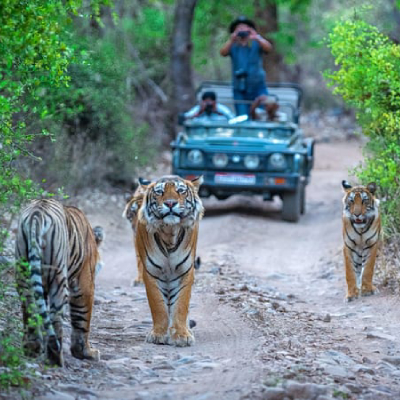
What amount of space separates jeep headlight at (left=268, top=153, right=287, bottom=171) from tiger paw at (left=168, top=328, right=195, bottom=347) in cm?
749

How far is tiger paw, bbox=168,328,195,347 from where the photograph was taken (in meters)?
7.17

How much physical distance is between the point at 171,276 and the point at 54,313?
1653mm

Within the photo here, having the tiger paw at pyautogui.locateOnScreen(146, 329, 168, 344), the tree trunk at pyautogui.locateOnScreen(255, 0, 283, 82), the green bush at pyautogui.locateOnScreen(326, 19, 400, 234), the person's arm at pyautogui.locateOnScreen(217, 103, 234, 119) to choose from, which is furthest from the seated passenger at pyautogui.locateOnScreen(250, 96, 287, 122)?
the tree trunk at pyautogui.locateOnScreen(255, 0, 283, 82)

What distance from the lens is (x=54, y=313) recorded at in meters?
5.88

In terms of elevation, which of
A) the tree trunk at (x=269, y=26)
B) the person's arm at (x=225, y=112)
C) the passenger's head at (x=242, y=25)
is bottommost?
the person's arm at (x=225, y=112)

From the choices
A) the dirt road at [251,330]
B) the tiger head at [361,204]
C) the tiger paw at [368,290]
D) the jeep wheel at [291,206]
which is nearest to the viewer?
the dirt road at [251,330]

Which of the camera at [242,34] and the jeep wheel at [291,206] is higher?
the camera at [242,34]

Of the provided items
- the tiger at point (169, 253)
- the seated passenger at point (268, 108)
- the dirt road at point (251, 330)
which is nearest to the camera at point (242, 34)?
the seated passenger at point (268, 108)

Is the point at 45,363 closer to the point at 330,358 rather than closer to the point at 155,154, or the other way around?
the point at 330,358

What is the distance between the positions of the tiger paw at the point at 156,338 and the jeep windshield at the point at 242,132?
7.89 metres

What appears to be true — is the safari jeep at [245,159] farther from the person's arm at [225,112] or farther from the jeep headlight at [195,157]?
the person's arm at [225,112]

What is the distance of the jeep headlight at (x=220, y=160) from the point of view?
14523 mm

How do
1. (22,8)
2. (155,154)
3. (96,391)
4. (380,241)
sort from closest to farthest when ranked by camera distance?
(96,391) < (22,8) < (380,241) < (155,154)

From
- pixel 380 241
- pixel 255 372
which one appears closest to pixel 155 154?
pixel 380 241
